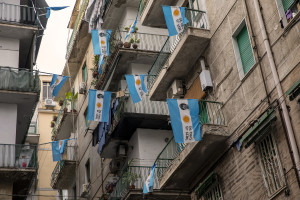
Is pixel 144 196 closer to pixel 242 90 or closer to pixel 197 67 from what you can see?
pixel 197 67

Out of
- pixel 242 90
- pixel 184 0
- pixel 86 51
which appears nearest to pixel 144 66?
pixel 184 0

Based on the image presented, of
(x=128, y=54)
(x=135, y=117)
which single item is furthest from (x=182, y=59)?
(x=128, y=54)

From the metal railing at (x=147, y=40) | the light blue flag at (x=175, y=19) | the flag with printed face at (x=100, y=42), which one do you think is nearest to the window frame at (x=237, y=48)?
the light blue flag at (x=175, y=19)

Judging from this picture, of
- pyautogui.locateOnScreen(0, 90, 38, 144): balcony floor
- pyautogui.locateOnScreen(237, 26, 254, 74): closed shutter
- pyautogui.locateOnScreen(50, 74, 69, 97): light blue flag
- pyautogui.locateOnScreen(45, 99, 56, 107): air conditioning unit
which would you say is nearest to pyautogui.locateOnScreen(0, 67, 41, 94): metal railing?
pyautogui.locateOnScreen(0, 90, 38, 144): balcony floor

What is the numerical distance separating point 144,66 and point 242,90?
10035mm

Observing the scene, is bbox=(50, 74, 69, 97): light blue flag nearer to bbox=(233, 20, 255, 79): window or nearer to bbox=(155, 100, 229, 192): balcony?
bbox=(155, 100, 229, 192): balcony

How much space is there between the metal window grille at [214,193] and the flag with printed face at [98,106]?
6.16 m

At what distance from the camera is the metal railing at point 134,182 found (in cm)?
2077

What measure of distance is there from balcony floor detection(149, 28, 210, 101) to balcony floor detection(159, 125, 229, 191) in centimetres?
323

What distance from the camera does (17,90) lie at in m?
22.2

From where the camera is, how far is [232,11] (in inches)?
609

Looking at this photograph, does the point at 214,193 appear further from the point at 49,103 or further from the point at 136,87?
the point at 49,103

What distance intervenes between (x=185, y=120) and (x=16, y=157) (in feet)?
29.5

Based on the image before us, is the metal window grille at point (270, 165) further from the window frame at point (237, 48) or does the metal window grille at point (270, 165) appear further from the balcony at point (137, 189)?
the balcony at point (137, 189)
